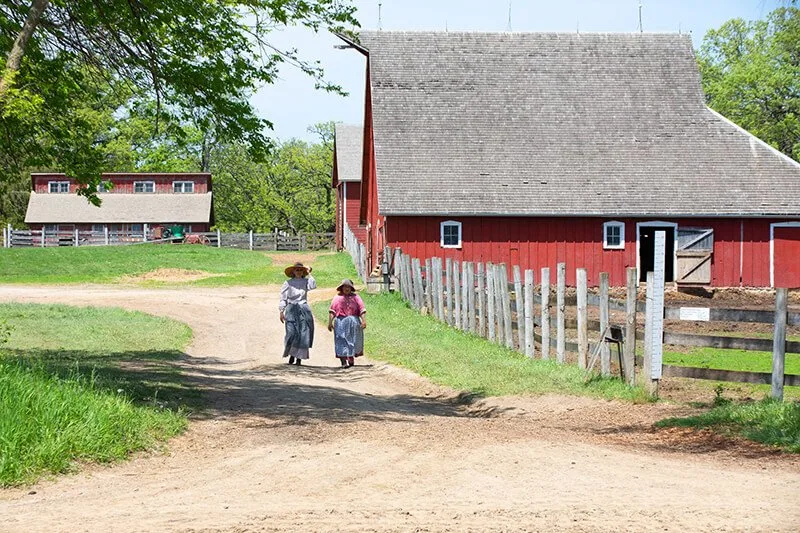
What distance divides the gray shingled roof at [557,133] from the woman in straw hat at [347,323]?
17.4 metres

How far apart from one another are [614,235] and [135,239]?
36328mm

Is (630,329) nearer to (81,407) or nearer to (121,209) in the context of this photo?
(81,407)

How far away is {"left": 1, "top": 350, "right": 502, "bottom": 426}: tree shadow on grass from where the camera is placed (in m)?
11.9

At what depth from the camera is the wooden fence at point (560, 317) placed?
1243 centimetres

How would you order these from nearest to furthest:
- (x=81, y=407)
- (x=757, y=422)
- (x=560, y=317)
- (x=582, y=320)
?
(x=81, y=407), (x=757, y=422), (x=582, y=320), (x=560, y=317)

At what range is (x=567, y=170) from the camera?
36812 millimetres

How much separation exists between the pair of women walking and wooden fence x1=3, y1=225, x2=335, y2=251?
44830mm

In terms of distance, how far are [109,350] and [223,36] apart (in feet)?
22.4

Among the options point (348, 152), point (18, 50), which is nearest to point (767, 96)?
point (348, 152)

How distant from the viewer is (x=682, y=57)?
40562 millimetres

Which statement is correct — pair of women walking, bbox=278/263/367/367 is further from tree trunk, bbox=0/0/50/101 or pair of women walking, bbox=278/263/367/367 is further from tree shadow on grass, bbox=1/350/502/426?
tree trunk, bbox=0/0/50/101

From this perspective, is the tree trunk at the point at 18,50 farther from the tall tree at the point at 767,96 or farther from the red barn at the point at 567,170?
the tall tree at the point at 767,96

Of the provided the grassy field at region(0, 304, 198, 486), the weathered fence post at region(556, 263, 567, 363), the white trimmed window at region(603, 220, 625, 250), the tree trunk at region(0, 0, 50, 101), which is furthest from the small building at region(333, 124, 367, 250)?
the tree trunk at region(0, 0, 50, 101)

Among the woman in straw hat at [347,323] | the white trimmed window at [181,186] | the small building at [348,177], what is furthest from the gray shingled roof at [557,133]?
the white trimmed window at [181,186]
